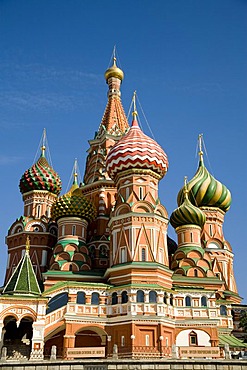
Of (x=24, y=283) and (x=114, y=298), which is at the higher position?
(x=114, y=298)

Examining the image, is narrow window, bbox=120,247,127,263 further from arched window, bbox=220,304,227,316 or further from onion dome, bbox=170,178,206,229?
arched window, bbox=220,304,227,316

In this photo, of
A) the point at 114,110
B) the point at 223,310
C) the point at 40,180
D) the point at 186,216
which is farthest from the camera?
the point at 114,110

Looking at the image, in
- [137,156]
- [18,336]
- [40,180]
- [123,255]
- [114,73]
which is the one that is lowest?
[18,336]

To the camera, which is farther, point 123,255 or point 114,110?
point 114,110

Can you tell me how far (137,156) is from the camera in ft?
102

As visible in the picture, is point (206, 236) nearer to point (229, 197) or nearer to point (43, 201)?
point (229, 197)

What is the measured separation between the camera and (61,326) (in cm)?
2669

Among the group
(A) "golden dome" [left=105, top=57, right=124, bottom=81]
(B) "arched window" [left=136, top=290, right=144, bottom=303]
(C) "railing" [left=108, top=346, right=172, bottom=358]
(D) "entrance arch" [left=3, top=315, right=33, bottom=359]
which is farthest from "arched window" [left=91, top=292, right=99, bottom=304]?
(A) "golden dome" [left=105, top=57, right=124, bottom=81]

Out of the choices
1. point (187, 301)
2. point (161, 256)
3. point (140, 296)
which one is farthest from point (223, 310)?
point (140, 296)

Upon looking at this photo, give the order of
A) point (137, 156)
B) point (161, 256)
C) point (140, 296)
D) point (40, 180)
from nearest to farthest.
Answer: point (140, 296) → point (161, 256) → point (137, 156) → point (40, 180)

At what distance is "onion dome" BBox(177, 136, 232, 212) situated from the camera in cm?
3875

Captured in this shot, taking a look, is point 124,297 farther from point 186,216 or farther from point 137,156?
point 186,216

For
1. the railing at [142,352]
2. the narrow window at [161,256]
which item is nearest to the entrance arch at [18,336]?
the railing at [142,352]

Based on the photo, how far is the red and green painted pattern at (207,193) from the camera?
38750 millimetres
